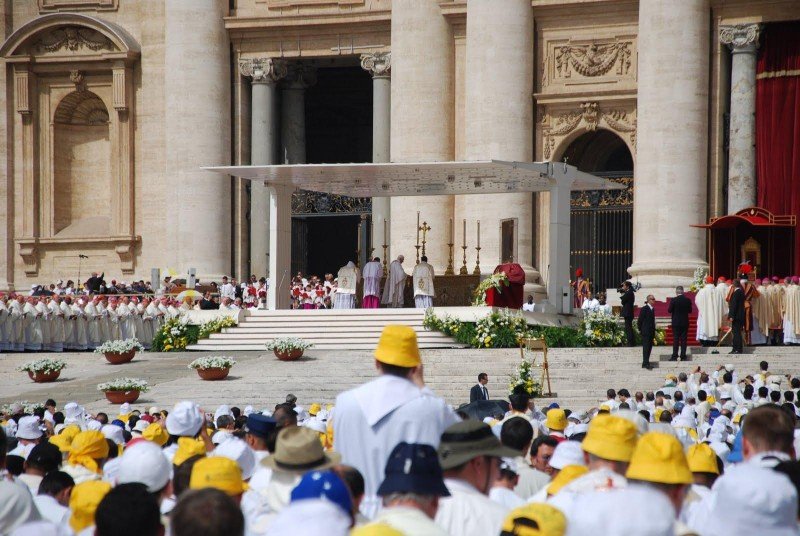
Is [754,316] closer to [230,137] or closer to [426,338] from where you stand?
[426,338]

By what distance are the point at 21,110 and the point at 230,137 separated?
251 inches

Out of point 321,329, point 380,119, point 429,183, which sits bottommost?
point 321,329

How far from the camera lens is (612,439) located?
19.2ft

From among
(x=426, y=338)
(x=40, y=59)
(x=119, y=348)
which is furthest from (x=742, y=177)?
(x=40, y=59)

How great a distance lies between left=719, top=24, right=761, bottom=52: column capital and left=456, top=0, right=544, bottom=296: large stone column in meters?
4.98

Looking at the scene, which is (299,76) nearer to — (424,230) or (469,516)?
(424,230)

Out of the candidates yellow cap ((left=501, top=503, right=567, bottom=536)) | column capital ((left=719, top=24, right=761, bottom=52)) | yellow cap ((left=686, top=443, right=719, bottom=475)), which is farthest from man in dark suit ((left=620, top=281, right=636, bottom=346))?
yellow cap ((left=501, top=503, right=567, bottom=536))

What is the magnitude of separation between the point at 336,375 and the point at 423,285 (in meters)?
8.15

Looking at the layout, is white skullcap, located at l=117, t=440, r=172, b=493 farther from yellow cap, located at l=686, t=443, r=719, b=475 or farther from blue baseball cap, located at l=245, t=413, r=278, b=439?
yellow cap, located at l=686, t=443, r=719, b=475

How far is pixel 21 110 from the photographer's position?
38688 millimetres

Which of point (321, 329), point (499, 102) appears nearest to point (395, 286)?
point (321, 329)

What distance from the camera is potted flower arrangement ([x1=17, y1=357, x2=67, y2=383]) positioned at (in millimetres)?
22859

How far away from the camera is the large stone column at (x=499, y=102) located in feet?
111

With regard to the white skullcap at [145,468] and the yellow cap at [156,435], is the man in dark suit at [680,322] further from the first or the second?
the white skullcap at [145,468]
